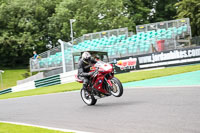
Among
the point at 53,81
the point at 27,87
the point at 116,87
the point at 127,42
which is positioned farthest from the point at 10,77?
the point at 116,87

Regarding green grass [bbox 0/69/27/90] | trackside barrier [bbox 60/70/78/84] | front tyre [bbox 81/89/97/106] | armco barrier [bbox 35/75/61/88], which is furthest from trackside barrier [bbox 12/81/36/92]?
front tyre [bbox 81/89/97/106]

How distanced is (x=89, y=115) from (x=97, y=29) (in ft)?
129

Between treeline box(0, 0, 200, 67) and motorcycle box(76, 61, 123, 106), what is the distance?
3496cm

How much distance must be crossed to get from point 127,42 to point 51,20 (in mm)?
29232

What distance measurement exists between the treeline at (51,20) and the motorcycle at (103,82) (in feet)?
115

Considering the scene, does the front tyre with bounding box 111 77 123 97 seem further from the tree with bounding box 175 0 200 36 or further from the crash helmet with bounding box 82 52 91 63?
the tree with bounding box 175 0 200 36

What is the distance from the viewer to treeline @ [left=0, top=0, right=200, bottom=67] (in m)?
45.9

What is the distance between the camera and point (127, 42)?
2369 centimetres

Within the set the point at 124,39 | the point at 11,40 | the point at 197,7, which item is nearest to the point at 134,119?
the point at 124,39

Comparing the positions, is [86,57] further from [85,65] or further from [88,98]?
[88,98]

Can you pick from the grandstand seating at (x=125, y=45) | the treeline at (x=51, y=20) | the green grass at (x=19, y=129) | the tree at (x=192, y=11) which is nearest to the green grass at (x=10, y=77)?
the treeline at (x=51, y=20)

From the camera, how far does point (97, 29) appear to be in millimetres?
46531

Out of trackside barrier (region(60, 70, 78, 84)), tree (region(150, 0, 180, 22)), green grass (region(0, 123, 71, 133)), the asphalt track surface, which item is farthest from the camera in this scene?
tree (region(150, 0, 180, 22))

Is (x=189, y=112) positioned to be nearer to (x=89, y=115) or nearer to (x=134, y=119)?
(x=134, y=119)
